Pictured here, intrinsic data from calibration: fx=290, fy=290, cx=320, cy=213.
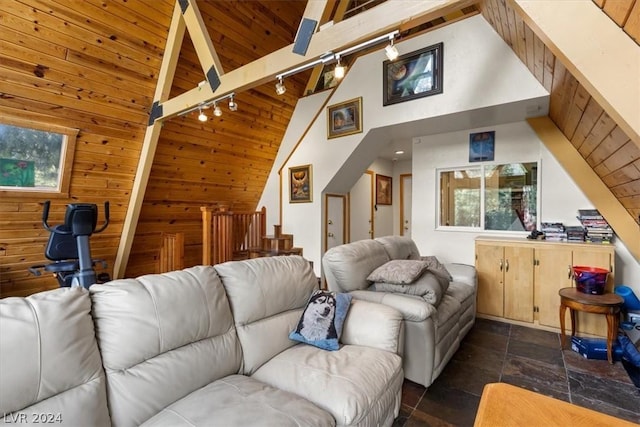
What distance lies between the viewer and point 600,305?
7.90 ft

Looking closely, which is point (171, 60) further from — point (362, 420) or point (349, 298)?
point (362, 420)

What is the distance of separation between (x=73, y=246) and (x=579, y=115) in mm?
4842

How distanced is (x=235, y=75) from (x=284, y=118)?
224 centimetres

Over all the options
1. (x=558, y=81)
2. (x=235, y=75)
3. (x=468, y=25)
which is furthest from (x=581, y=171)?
(x=235, y=75)

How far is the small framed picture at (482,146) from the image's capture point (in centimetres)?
370

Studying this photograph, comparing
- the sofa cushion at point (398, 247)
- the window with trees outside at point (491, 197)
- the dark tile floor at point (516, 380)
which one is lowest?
the dark tile floor at point (516, 380)

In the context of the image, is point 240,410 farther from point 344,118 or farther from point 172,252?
point 344,118

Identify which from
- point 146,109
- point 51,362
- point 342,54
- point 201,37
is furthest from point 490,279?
point 146,109

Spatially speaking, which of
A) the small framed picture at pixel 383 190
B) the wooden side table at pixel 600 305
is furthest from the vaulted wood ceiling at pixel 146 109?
the small framed picture at pixel 383 190

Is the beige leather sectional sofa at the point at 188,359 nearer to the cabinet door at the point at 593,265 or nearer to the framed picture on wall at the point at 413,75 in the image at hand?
the cabinet door at the point at 593,265

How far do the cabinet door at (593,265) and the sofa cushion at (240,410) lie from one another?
3005mm

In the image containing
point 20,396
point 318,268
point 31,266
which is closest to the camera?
point 20,396

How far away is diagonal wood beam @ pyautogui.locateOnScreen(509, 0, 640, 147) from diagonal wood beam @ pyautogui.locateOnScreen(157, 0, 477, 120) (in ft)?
1.44

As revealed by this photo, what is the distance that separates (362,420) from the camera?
1322 mm
